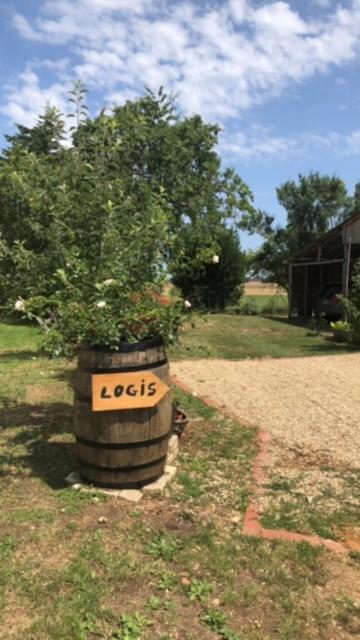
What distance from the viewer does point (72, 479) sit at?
384 centimetres

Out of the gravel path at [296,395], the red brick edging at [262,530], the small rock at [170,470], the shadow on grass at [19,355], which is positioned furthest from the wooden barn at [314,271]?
the small rock at [170,470]

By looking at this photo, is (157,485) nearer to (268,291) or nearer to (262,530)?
(262,530)

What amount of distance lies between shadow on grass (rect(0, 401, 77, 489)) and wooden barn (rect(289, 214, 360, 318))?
48.5ft

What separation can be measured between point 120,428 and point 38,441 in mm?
1621

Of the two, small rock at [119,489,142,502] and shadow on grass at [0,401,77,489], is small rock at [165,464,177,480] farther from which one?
shadow on grass at [0,401,77,489]

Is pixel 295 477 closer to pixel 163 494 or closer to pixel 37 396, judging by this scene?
pixel 163 494

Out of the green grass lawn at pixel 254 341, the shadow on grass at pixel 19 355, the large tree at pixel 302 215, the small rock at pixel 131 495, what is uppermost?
the large tree at pixel 302 215

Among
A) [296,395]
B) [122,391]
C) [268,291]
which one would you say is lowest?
[296,395]

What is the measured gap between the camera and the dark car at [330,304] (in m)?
17.9

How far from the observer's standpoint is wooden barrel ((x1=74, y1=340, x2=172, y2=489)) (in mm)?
3508

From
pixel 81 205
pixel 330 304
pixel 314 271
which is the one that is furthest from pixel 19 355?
pixel 314 271

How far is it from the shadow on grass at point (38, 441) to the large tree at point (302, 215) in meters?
24.8

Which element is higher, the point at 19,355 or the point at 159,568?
the point at 19,355

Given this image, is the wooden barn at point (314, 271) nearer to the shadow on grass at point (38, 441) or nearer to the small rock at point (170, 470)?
the shadow on grass at point (38, 441)
